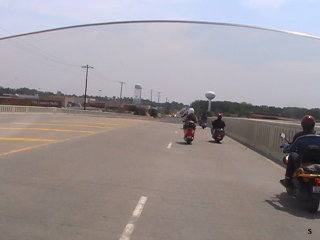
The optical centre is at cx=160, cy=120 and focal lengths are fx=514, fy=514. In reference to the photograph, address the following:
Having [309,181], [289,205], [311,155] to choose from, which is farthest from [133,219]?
[311,155]

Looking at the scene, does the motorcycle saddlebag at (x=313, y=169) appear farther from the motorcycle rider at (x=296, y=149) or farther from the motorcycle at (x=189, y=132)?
the motorcycle at (x=189, y=132)

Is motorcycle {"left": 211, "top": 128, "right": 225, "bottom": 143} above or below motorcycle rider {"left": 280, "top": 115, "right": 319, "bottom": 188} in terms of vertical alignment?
below

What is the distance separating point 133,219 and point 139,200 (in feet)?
4.99

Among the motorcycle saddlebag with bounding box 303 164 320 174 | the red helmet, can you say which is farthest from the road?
the red helmet

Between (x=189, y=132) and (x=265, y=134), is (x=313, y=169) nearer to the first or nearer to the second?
(x=265, y=134)

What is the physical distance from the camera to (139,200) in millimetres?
9070

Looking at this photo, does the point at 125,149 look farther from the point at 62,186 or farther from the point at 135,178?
the point at 62,186

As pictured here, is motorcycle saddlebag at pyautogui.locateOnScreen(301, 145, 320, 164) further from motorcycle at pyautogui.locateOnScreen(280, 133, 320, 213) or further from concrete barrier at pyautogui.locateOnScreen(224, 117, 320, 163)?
concrete barrier at pyautogui.locateOnScreen(224, 117, 320, 163)

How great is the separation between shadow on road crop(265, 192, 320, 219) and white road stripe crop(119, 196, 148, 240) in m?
2.43

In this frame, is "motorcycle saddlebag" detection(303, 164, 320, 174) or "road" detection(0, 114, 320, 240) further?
"motorcycle saddlebag" detection(303, 164, 320, 174)

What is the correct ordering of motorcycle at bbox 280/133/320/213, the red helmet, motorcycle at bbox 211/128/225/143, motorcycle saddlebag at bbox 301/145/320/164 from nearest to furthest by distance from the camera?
1. motorcycle at bbox 280/133/320/213
2. motorcycle saddlebag at bbox 301/145/320/164
3. the red helmet
4. motorcycle at bbox 211/128/225/143

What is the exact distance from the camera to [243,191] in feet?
35.7

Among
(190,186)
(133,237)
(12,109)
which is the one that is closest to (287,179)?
(190,186)

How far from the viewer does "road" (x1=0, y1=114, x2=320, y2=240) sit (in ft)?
22.7
